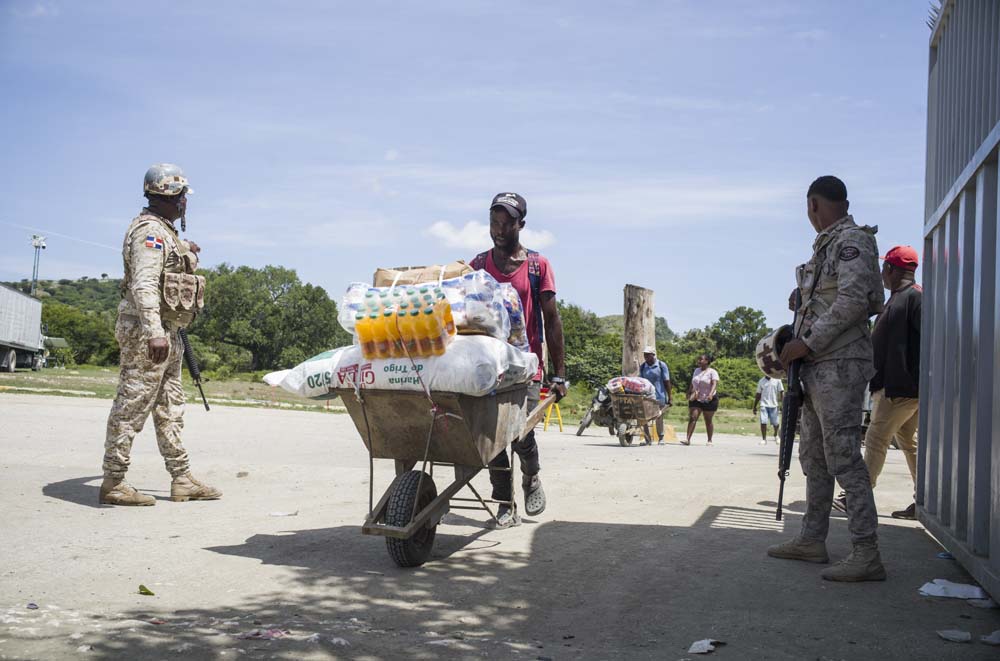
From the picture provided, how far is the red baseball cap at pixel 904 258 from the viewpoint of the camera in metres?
7.36

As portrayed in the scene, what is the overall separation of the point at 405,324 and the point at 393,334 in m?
0.09

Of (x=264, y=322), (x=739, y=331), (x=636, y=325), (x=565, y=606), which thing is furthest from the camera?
(x=264, y=322)

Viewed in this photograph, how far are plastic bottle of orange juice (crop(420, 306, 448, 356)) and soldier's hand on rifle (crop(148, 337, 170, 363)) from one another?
275 cm

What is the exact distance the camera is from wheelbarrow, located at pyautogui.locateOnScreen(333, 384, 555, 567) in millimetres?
5086

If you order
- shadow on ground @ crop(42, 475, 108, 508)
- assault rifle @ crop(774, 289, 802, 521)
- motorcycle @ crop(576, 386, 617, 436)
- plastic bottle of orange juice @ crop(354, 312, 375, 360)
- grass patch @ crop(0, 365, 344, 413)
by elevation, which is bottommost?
shadow on ground @ crop(42, 475, 108, 508)

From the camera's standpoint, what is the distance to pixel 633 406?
17047 millimetres

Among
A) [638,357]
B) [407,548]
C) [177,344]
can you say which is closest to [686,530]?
[407,548]

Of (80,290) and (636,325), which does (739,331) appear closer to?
(636,325)

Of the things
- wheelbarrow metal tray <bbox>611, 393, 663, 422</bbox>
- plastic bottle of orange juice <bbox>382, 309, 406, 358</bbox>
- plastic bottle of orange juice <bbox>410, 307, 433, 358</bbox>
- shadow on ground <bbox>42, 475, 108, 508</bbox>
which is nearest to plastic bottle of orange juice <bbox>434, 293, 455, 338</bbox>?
plastic bottle of orange juice <bbox>410, 307, 433, 358</bbox>

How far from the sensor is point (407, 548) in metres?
5.14

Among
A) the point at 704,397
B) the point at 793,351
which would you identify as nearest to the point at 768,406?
the point at 704,397

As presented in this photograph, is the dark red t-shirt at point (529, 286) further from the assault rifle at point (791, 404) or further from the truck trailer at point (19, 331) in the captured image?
the truck trailer at point (19, 331)

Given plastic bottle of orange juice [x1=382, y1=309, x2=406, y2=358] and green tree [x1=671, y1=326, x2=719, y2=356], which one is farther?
green tree [x1=671, y1=326, x2=719, y2=356]

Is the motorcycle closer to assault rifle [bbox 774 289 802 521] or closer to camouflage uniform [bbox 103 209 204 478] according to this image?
camouflage uniform [bbox 103 209 204 478]
